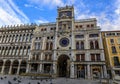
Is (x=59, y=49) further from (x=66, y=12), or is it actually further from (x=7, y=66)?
(x=7, y=66)

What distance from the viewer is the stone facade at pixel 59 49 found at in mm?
32375

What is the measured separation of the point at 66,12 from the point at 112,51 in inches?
835

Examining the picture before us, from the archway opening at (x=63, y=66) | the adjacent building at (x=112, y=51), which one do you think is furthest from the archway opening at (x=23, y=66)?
the adjacent building at (x=112, y=51)

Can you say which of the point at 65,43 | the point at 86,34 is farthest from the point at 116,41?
the point at 65,43

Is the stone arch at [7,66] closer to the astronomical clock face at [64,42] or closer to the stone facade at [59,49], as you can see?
the stone facade at [59,49]

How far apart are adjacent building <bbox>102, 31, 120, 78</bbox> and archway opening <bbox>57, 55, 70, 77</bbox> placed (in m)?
13.1

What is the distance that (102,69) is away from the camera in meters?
30.5

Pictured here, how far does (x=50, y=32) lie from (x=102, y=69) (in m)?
21.5

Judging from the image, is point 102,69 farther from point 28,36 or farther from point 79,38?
point 28,36

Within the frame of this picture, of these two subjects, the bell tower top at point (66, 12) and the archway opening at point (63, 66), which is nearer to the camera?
the archway opening at point (63, 66)

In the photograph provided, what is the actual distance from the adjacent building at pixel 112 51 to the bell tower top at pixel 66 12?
13553 millimetres

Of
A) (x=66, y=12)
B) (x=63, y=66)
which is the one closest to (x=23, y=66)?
(x=63, y=66)

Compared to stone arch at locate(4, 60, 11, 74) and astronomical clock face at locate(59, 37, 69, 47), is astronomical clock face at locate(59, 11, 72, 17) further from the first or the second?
stone arch at locate(4, 60, 11, 74)

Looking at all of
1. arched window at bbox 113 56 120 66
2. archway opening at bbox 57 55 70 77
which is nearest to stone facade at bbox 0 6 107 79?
archway opening at bbox 57 55 70 77
